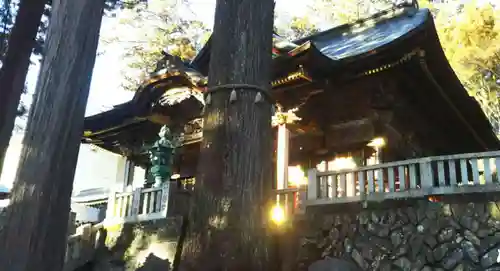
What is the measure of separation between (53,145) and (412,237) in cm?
502

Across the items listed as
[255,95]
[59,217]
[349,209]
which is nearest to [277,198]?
[349,209]

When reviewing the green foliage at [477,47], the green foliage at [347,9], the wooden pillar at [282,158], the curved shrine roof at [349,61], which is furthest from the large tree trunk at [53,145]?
the green foliage at [347,9]

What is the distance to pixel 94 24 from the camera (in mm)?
5785

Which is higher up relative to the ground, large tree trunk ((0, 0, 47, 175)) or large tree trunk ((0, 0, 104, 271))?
large tree trunk ((0, 0, 47, 175))

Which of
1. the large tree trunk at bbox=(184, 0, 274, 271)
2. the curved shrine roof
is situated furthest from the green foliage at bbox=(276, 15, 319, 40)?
the large tree trunk at bbox=(184, 0, 274, 271)

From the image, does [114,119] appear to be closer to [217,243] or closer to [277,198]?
[277,198]

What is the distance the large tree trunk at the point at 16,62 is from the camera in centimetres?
776

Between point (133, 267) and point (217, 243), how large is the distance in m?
6.63

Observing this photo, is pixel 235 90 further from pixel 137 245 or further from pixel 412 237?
pixel 137 245

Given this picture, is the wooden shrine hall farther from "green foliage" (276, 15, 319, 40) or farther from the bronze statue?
"green foliage" (276, 15, 319, 40)

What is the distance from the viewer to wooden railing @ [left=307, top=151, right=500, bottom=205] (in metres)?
6.78

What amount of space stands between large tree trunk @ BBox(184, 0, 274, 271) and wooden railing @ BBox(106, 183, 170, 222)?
563 cm

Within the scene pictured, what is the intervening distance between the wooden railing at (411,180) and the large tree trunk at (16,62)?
4977 millimetres

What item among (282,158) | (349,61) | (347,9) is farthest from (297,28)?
(349,61)
